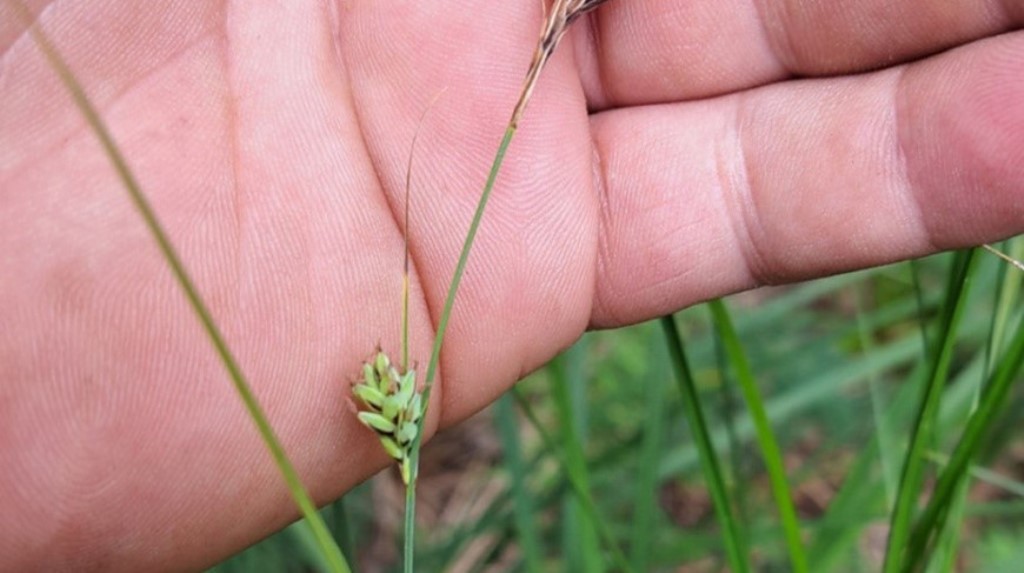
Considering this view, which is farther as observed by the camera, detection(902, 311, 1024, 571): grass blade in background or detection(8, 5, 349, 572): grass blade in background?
detection(902, 311, 1024, 571): grass blade in background

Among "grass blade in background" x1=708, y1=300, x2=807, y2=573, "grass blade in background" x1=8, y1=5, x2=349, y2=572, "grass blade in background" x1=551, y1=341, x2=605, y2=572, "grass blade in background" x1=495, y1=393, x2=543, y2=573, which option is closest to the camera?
"grass blade in background" x1=8, y1=5, x2=349, y2=572

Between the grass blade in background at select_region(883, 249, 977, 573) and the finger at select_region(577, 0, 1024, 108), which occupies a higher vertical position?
the finger at select_region(577, 0, 1024, 108)

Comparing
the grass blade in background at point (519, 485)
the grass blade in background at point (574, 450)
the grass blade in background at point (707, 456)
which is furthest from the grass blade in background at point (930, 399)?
the grass blade in background at point (519, 485)

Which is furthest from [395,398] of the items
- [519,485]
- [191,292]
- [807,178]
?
[807,178]

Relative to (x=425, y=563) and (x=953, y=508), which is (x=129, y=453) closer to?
(x=425, y=563)

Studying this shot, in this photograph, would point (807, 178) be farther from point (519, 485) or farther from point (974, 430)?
point (519, 485)

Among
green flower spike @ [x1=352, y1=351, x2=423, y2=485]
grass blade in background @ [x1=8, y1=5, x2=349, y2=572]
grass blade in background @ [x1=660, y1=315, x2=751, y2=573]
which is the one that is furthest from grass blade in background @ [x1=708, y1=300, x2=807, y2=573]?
grass blade in background @ [x1=8, y1=5, x2=349, y2=572]

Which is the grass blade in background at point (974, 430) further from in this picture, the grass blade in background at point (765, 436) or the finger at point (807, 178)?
the finger at point (807, 178)

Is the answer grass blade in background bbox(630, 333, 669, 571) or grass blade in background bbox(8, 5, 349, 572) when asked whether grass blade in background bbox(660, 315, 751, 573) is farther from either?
grass blade in background bbox(8, 5, 349, 572)
